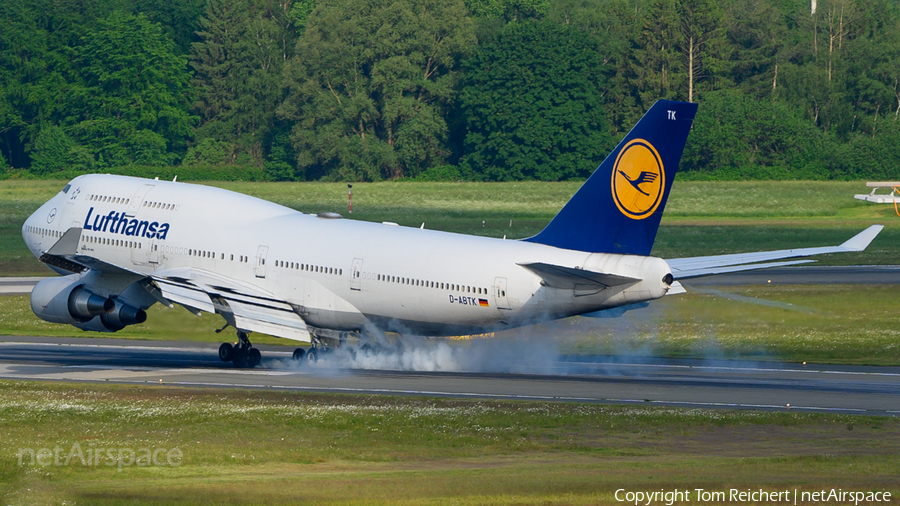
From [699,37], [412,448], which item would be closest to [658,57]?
[699,37]

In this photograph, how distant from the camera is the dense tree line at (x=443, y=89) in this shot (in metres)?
133

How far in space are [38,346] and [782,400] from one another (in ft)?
90.7

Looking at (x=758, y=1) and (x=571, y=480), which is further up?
(x=758, y=1)

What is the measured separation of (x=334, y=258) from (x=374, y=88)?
100.0 m

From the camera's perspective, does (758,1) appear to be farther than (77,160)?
Yes

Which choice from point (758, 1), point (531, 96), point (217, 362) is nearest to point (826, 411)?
point (217, 362)

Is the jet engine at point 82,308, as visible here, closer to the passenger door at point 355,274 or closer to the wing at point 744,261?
the passenger door at point 355,274

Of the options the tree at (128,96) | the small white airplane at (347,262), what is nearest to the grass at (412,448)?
the small white airplane at (347,262)

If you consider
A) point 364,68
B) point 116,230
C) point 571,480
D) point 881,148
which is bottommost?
Answer: point 571,480

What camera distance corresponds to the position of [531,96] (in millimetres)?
133625

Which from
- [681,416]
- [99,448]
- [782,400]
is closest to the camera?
A: [99,448]

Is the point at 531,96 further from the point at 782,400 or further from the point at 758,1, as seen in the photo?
the point at 782,400

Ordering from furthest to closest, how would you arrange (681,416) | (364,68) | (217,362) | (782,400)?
(364,68)
(217,362)
(782,400)
(681,416)
